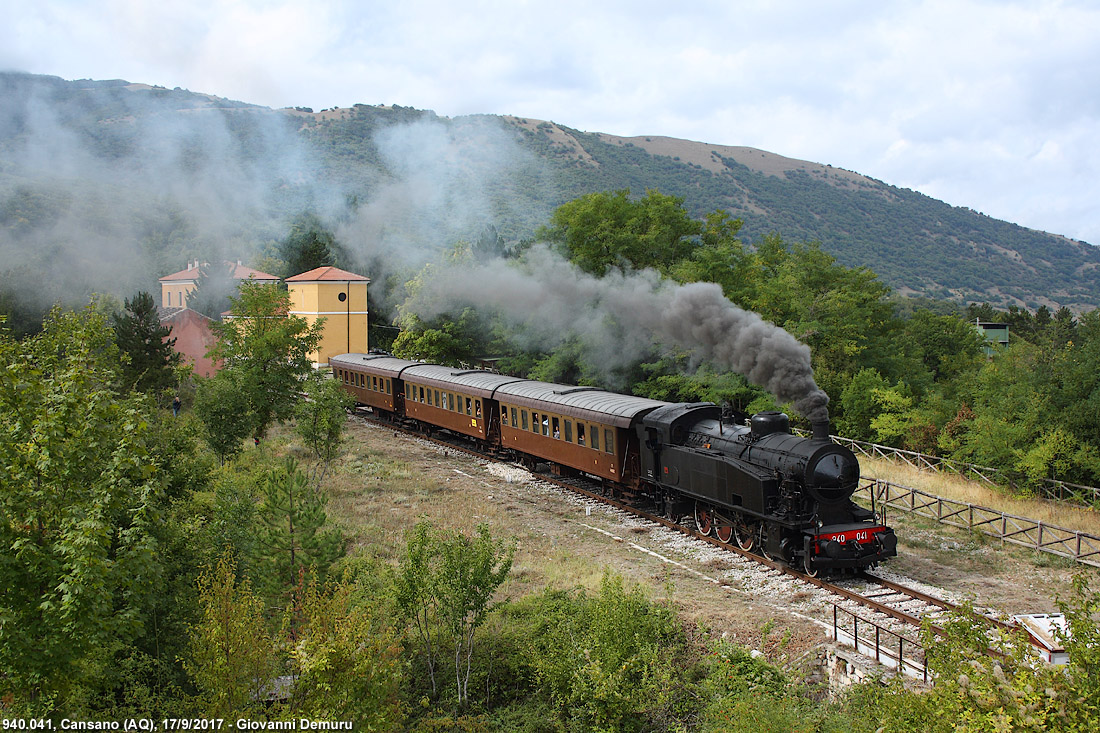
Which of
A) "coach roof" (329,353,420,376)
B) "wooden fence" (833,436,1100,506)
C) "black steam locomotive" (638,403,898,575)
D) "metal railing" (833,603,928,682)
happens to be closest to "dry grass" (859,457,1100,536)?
"wooden fence" (833,436,1100,506)

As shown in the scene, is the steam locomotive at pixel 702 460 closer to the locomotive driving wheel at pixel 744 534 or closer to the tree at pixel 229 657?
the locomotive driving wheel at pixel 744 534

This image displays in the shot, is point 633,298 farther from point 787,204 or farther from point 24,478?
point 787,204

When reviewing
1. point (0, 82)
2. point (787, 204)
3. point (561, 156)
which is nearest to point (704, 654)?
point (561, 156)

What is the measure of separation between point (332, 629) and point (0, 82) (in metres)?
166

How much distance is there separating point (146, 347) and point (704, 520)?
2464 centimetres

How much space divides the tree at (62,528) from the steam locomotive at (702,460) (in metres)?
10.6

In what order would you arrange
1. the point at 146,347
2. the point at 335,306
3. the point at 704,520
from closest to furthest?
the point at 704,520, the point at 146,347, the point at 335,306

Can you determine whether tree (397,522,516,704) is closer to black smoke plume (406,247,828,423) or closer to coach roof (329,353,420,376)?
black smoke plume (406,247,828,423)

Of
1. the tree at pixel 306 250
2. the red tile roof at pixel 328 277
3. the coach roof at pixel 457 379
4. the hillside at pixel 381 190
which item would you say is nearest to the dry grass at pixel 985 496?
the coach roof at pixel 457 379

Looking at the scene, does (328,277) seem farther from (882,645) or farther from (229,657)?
(229,657)

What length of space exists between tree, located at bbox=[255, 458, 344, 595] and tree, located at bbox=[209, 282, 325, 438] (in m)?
11.1

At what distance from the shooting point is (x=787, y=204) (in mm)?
155500

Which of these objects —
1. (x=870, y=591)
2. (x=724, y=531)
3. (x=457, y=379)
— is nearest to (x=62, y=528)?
(x=870, y=591)

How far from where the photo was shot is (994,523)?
18062mm
